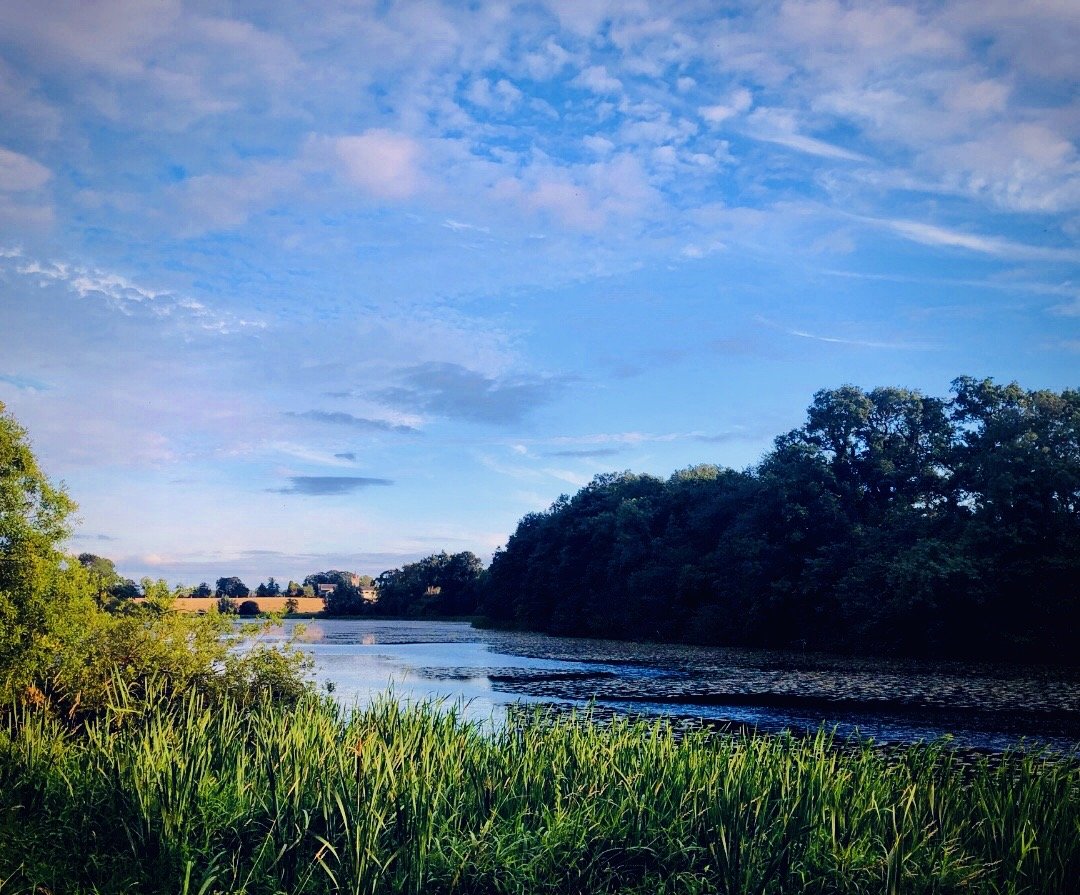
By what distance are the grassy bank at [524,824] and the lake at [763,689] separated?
7.01ft

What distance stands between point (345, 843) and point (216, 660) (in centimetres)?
806

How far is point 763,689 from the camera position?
22.1 metres

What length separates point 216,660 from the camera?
12.8 meters

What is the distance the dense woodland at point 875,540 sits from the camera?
1253 inches

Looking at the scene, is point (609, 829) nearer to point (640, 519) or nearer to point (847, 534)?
point (847, 534)

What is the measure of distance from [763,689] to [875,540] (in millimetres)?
17429

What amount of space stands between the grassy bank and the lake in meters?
2.14

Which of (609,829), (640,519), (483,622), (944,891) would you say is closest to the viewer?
(944,891)

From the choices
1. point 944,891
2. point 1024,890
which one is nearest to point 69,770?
point 944,891

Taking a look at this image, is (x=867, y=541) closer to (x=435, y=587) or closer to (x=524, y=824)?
(x=524, y=824)

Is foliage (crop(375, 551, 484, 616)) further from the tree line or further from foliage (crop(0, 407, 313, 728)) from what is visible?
foliage (crop(0, 407, 313, 728))

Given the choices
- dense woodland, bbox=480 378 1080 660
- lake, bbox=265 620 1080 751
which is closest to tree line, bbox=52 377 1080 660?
dense woodland, bbox=480 378 1080 660

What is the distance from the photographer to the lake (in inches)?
619

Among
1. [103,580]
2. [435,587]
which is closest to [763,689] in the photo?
[103,580]
